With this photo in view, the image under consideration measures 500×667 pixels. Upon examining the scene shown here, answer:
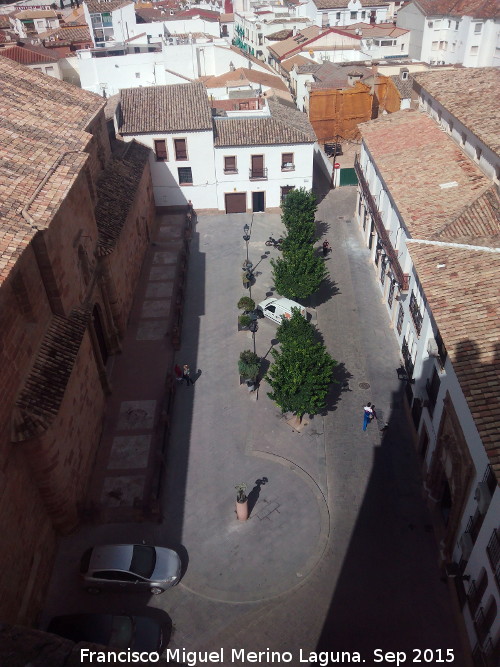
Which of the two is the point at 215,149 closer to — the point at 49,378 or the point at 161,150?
the point at 161,150

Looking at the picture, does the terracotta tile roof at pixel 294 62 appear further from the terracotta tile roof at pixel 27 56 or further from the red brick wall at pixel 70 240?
the red brick wall at pixel 70 240

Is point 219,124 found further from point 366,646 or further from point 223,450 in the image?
point 366,646

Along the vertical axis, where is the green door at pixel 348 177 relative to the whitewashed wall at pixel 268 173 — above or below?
below

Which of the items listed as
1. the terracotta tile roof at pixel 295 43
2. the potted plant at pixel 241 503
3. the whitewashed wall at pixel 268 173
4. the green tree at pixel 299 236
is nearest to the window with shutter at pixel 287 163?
the whitewashed wall at pixel 268 173

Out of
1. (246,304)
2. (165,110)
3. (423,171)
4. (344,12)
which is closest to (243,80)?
(165,110)

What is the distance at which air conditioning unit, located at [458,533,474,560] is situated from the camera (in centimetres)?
1670

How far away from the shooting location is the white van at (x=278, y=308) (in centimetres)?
3206

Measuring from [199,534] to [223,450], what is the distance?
4.31 meters

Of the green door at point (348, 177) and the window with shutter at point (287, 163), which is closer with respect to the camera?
the window with shutter at point (287, 163)

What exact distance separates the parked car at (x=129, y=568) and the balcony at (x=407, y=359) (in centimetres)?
1429

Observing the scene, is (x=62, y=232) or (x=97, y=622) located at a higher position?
(x=62, y=232)

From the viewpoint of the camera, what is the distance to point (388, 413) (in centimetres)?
2581

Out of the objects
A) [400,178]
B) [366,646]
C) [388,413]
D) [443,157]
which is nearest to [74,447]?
[366,646]

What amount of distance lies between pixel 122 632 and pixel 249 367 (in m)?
13.4
